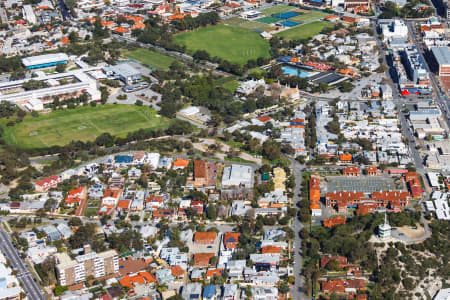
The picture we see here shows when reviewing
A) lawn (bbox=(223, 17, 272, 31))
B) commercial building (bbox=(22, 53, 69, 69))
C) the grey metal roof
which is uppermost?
the grey metal roof

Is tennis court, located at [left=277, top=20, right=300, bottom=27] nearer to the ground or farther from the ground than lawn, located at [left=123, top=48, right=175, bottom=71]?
farther from the ground

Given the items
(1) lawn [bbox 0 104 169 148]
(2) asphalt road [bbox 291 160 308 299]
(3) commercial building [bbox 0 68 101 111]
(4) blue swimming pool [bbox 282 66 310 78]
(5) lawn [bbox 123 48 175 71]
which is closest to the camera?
(2) asphalt road [bbox 291 160 308 299]

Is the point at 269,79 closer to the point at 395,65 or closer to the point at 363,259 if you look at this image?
the point at 395,65

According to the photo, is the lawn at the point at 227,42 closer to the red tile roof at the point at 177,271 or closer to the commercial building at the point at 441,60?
the commercial building at the point at 441,60

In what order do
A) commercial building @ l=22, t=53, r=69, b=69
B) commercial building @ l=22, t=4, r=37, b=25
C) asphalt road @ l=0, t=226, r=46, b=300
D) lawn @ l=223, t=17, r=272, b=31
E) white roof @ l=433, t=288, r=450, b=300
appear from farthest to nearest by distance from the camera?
commercial building @ l=22, t=4, r=37, b=25
lawn @ l=223, t=17, r=272, b=31
commercial building @ l=22, t=53, r=69, b=69
asphalt road @ l=0, t=226, r=46, b=300
white roof @ l=433, t=288, r=450, b=300

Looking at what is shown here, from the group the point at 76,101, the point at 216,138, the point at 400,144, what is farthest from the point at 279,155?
the point at 76,101

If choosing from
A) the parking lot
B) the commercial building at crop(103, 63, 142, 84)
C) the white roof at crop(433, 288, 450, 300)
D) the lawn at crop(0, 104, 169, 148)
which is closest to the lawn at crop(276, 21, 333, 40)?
the commercial building at crop(103, 63, 142, 84)

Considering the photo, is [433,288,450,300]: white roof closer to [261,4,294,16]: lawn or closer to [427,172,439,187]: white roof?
[427,172,439,187]: white roof
